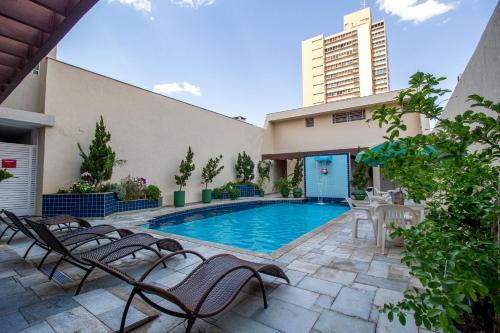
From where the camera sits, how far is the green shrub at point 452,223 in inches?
34.8

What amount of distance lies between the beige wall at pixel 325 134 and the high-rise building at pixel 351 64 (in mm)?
38434

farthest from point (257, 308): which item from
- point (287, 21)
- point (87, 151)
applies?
point (287, 21)

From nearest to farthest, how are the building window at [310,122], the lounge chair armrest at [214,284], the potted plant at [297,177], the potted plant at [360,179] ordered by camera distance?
1. the lounge chair armrest at [214,284]
2. the potted plant at [360,179]
3. the potted plant at [297,177]
4. the building window at [310,122]

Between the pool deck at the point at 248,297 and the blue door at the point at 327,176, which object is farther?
the blue door at the point at 327,176

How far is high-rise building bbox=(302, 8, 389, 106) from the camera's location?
51594 mm

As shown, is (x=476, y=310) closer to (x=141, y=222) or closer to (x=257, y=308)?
(x=257, y=308)

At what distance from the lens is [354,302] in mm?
2326

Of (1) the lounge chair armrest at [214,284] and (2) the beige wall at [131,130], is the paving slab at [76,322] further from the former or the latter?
(2) the beige wall at [131,130]

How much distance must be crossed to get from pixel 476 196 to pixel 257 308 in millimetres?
1943

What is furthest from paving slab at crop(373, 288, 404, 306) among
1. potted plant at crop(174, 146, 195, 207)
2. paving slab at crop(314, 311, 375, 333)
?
potted plant at crop(174, 146, 195, 207)

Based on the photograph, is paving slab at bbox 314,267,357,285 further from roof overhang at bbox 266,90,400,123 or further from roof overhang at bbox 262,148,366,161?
roof overhang at bbox 266,90,400,123

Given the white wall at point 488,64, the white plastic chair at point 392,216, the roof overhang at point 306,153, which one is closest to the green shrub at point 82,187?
the white plastic chair at point 392,216

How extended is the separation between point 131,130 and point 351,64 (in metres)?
54.9

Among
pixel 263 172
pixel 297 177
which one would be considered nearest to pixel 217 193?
pixel 263 172
